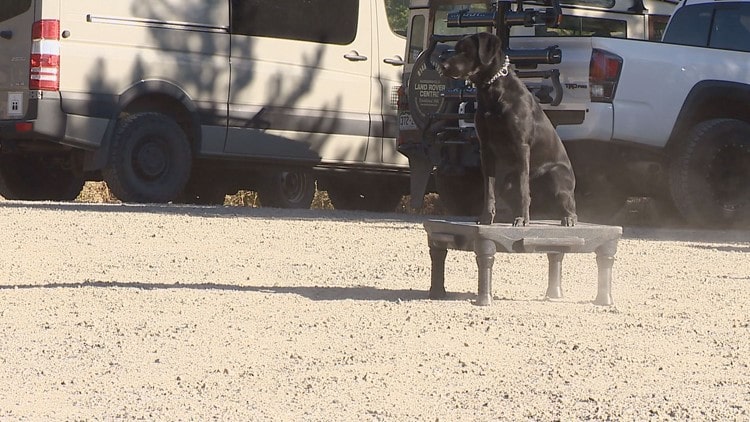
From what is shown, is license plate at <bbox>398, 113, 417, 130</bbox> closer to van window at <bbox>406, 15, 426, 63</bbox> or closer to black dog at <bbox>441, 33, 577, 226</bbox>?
van window at <bbox>406, 15, 426, 63</bbox>

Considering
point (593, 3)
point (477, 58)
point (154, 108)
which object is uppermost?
point (593, 3)

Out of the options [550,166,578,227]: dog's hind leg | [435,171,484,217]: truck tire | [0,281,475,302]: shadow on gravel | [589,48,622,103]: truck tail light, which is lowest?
[435,171,484,217]: truck tire

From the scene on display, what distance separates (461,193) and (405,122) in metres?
0.81

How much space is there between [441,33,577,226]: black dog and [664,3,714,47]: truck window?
604cm

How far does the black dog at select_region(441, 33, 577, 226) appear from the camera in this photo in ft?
27.4

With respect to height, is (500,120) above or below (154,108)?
above

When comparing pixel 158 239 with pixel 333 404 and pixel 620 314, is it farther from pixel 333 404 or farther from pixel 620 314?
pixel 333 404

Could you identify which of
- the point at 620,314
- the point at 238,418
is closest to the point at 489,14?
the point at 620,314

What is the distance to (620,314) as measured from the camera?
799cm

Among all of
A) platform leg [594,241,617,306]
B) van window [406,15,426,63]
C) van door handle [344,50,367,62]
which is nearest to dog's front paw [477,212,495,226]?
platform leg [594,241,617,306]

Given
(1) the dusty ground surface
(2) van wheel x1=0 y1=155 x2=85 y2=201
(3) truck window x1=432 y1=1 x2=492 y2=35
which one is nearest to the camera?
(1) the dusty ground surface

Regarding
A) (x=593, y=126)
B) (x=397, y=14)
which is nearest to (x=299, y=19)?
(x=397, y=14)

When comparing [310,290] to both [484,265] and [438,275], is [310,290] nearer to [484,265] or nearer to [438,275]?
[438,275]

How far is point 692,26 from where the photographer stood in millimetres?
14430
